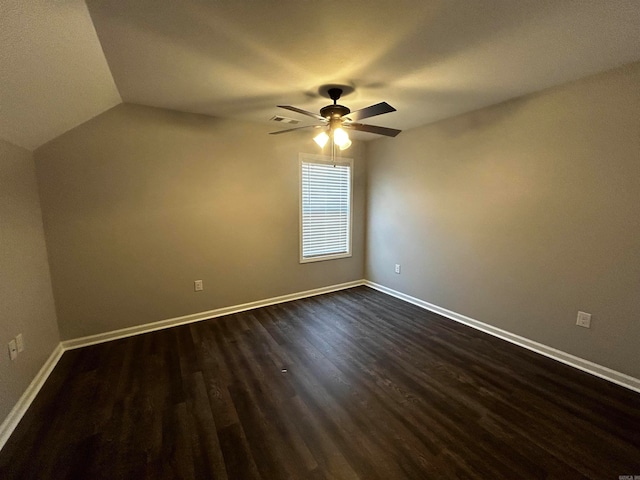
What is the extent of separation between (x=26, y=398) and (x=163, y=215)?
1763mm

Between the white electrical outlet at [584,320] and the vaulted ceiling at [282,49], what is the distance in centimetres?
194

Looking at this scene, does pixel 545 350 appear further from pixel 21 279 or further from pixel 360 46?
pixel 21 279

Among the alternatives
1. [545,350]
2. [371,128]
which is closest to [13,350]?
[371,128]

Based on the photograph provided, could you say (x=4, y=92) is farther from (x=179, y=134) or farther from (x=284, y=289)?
(x=284, y=289)

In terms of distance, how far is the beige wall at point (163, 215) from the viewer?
252 cm

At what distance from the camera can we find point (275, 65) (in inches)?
76.2

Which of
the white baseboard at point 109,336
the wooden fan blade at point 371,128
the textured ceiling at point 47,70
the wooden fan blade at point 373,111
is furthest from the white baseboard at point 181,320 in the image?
the wooden fan blade at point 373,111

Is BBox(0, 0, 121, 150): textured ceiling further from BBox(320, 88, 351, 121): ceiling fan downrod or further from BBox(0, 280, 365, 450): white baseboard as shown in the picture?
BBox(0, 280, 365, 450): white baseboard

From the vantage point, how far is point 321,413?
1807 mm

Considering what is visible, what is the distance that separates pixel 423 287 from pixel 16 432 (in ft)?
12.7

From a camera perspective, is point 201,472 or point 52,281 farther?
point 52,281

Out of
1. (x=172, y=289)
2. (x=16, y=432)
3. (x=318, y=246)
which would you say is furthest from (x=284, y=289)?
(x=16, y=432)

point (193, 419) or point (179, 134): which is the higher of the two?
point (179, 134)

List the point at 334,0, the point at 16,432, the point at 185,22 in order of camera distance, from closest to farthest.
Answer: the point at 334,0
the point at 185,22
the point at 16,432
